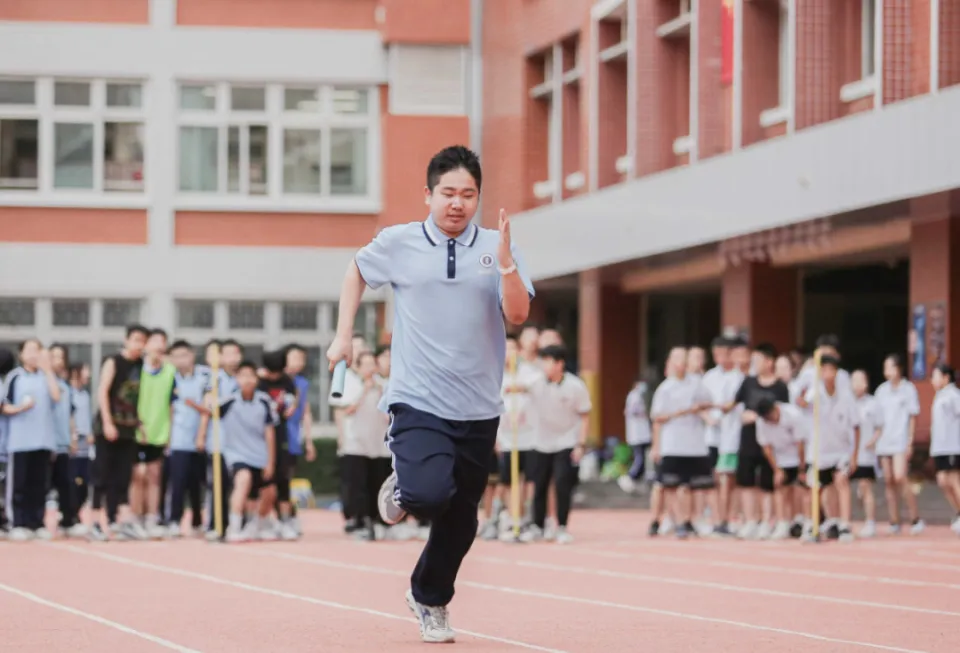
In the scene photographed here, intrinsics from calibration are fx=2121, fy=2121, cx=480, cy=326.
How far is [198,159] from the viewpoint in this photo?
40188 millimetres

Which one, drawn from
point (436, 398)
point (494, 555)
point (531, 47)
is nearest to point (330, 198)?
point (531, 47)

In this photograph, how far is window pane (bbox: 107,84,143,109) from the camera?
1564 inches

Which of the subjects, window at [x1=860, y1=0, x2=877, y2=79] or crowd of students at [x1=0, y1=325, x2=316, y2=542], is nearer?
crowd of students at [x1=0, y1=325, x2=316, y2=542]

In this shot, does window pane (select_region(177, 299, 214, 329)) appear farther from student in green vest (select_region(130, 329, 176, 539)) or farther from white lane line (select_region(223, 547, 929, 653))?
white lane line (select_region(223, 547, 929, 653))

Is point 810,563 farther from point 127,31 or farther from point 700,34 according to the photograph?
point 127,31

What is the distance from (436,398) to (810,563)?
8.11 m

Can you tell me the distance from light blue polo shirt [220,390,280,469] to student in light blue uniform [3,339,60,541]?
181cm

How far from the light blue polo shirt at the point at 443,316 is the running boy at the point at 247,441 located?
10733 millimetres

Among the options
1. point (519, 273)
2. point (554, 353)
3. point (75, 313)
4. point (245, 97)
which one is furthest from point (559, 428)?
point (245, 97)

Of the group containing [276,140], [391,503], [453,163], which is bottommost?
[391,503]

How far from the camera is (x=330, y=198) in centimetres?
4056

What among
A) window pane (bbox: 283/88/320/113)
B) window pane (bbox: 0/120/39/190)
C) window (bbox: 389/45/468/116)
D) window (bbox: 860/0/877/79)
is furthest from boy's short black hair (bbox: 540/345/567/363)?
window pane (bbox: 0/120/39/190)

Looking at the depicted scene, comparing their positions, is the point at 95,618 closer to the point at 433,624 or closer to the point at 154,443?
the point at 433,624

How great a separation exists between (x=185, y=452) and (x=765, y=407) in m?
5.83
